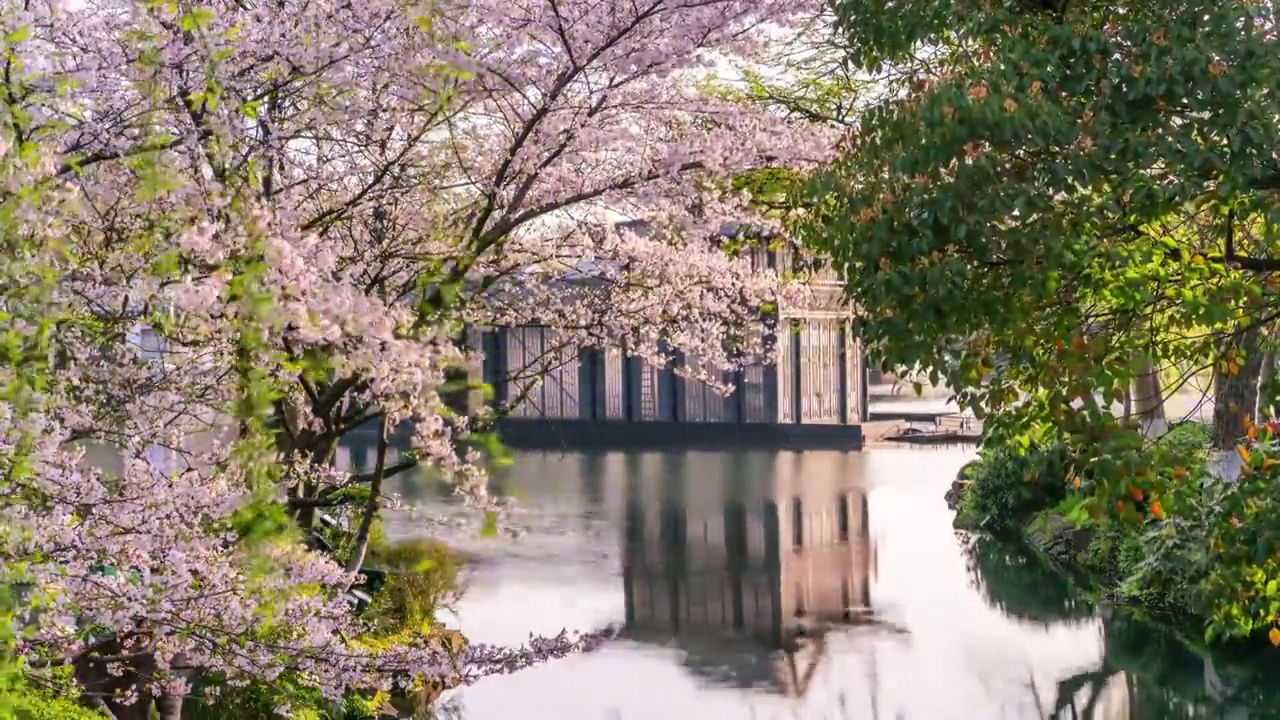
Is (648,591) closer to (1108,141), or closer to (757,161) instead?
(757,161)

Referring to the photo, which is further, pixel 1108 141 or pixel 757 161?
pixel 757 161

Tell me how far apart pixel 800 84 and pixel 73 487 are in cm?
782

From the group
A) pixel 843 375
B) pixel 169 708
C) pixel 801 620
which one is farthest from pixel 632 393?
pixel 169 708

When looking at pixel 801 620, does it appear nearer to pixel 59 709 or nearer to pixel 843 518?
pixel 843 518

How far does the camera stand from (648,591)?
13.2 metres

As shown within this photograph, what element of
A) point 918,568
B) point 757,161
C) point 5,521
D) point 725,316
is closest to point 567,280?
point 725,316

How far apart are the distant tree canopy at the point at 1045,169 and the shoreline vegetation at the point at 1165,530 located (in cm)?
42

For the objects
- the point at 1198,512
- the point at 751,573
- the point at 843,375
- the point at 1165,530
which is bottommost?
the point at 751,573

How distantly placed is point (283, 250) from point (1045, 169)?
92.8 inches

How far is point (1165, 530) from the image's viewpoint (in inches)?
234

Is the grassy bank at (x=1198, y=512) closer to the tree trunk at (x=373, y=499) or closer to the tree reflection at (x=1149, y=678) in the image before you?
the tree trunk at (x=373, y=499)

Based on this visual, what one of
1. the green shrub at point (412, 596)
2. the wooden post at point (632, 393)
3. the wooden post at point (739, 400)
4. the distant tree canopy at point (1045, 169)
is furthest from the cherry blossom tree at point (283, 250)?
the wooden post at point (632, 393)

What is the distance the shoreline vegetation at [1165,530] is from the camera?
4.54m

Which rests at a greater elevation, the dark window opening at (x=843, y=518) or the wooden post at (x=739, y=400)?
the wooden post at (x=739, y=400)
